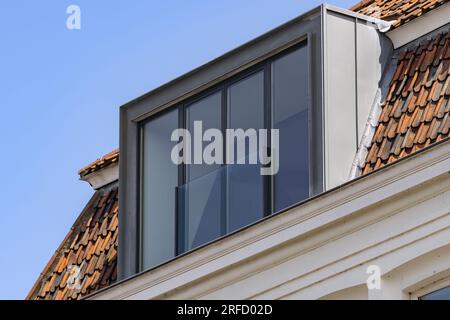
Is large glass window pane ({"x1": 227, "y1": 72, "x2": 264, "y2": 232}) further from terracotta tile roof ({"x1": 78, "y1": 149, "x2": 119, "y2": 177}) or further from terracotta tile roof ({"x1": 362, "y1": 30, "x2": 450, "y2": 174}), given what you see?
terracotta tile roof ({"x1": 78, "y1": 149, "x2": 119, "y2": 177})

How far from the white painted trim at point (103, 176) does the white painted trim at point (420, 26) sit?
4470 mm

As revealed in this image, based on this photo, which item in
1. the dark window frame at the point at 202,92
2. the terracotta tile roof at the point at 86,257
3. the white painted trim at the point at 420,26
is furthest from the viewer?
the terracotta tile roof at the point at 86,257

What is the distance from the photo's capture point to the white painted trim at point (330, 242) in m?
20.0

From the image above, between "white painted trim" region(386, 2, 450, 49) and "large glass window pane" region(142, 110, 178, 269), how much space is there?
8.50 feet

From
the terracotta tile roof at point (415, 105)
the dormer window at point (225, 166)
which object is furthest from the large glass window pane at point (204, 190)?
the terracotta tile roof at point (415, 105)

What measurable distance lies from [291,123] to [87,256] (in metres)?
3.86

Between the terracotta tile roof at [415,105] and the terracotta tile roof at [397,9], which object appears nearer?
the terracotta tile roof at [415,105]

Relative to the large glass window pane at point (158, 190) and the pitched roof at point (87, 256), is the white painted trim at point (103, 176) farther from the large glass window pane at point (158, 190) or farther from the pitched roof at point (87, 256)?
the large glass window pane at point (158, 190)

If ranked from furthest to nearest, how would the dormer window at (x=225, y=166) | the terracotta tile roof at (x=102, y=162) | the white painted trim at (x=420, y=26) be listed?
the terracotta tile roof at (x=102, y=162), the white painted trim at (x=420, y=26), the dormer window at (x=225, y=166)

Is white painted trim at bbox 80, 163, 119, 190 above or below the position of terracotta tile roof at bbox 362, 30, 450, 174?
above

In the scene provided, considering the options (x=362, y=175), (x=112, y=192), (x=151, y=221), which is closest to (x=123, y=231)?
(x=151, y=221)

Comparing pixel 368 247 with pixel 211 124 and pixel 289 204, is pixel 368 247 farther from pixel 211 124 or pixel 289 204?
pixel 211 124

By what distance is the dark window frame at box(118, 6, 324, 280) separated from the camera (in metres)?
21.7

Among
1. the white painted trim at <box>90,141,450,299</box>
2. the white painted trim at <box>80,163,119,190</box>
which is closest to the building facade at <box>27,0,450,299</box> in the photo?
the white painted trim at <box>90,141,450,299</box>
